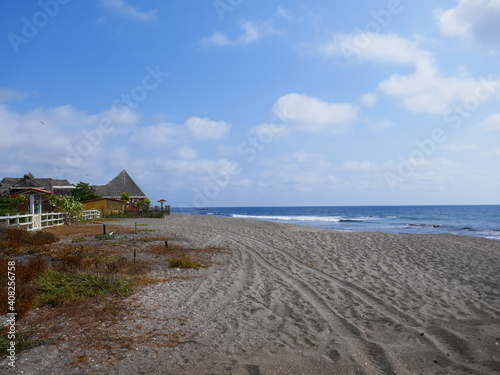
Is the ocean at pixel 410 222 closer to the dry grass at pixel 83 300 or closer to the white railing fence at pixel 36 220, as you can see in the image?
the white railing fence at pixel 36 220

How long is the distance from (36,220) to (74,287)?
53.0ft

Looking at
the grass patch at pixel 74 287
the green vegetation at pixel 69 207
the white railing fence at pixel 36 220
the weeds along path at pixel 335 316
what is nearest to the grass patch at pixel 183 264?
the weeds along path at pixel 335 316

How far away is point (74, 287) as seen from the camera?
735 cm

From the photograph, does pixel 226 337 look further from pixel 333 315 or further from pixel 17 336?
pixel 17 336

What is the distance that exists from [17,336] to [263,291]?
4.75m

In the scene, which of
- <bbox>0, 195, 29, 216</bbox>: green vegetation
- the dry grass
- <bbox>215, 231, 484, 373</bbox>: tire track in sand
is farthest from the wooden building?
<bbox>215, 231, 484, 373</bbox>: tire track in sand

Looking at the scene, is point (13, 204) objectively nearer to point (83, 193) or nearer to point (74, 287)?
point (83, 193)

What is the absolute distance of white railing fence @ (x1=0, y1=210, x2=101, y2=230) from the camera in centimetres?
1764

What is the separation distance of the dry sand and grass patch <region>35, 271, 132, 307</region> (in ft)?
2.19

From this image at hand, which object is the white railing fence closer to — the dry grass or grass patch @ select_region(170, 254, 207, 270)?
the dry grass

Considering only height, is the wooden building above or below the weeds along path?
above

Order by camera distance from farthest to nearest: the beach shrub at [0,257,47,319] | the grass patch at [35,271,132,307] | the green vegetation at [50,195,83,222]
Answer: the green vegetation at [50,195,83,222] → the grass patch at [35,271,132,307] → the beach shrub at [0,257,47,319]

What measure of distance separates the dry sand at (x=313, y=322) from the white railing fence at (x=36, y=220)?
12.1m

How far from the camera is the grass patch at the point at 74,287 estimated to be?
6777 mm
